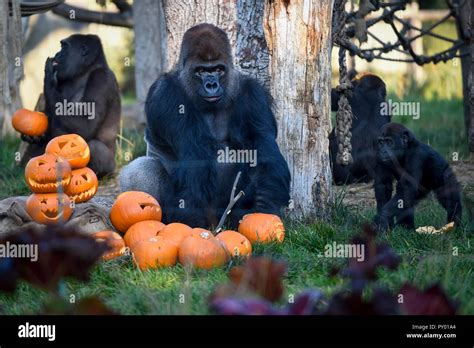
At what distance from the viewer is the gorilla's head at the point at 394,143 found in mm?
5617

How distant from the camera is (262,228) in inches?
188

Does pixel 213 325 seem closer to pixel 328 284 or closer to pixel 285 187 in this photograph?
pixel 328 284

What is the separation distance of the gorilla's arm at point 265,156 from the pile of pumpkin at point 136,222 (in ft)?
1.00

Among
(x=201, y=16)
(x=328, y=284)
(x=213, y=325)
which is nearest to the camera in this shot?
(x=213, y=325)

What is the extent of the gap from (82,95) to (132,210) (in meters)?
3.53

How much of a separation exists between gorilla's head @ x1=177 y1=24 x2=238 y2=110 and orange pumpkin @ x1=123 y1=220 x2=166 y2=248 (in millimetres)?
914

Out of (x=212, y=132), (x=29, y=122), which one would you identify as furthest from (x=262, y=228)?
(x=29, y=122)

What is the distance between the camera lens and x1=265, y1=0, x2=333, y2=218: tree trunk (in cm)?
530

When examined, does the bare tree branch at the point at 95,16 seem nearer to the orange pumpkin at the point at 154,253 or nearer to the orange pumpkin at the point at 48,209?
the orange pumpkin at the point at 48,209

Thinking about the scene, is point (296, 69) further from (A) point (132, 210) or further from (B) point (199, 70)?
(A) point (132, 210)

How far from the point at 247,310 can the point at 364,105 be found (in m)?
5.41

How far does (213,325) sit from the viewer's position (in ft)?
9.64

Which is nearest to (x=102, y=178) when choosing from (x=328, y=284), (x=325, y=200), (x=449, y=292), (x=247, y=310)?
(x=325, y=200)

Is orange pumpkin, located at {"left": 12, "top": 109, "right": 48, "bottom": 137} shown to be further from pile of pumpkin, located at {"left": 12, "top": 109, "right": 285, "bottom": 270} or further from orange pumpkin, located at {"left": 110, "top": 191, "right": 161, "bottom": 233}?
orange pumpkin, located at {"left": 110, "top": 191, "right": 161, "bottom": 233}
